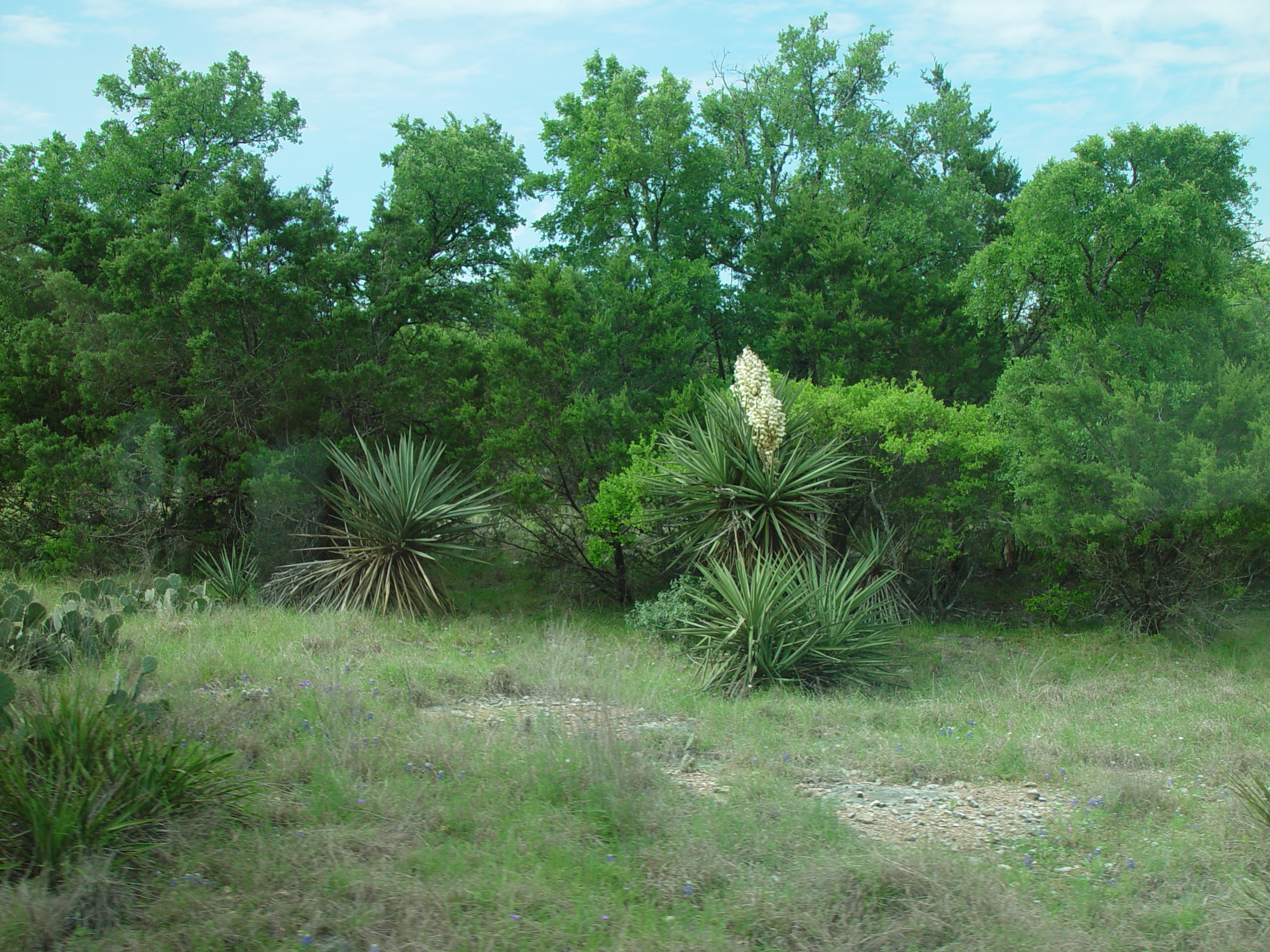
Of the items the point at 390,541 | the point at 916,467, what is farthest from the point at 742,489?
the point at 390,541

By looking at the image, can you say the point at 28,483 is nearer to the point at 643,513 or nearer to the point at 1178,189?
the point at 643,513

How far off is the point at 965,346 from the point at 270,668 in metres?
17.4

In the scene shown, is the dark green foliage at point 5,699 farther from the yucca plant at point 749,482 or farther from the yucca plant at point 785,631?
the yucca plant at point 749,482

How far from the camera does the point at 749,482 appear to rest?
11.6 meters

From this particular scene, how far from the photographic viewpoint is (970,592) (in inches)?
690

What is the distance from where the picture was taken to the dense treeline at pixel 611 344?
13.6 metres

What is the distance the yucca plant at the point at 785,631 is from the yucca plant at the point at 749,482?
2.14ft

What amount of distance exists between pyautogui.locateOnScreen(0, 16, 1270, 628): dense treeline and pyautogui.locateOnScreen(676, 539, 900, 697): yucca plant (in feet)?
11.1

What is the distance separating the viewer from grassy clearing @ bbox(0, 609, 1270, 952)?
13.2ft

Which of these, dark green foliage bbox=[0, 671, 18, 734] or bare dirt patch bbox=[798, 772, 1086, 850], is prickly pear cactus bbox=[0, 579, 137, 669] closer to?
dark green foliage bbox=[0, 671, 18, 734]

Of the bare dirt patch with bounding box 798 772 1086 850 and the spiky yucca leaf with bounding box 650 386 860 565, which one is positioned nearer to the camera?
the bare dirt patch with bounding box 798 772 1086 850

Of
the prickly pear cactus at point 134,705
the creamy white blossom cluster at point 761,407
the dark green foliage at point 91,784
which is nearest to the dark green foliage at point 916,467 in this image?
the creamy white blossom cluster at point 761,407

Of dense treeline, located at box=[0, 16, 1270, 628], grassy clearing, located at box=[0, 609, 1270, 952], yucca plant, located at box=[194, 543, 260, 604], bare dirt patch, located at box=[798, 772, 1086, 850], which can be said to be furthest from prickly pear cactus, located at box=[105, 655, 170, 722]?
dense treeline, located at box=[0, 16, 1270, 628]

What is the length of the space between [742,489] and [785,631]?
7.06 ft
